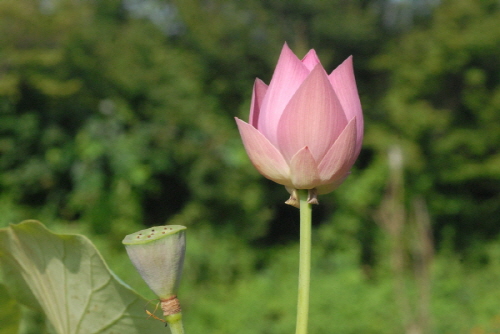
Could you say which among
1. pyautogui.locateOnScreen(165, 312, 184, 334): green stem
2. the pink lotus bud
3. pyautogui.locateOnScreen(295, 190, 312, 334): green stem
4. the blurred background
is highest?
the blurred background

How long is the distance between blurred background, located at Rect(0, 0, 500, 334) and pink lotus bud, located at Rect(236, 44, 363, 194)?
299cm

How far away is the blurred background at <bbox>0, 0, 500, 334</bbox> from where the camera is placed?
3432 millimetres

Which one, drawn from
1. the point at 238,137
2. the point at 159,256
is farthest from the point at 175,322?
the point at 238,137

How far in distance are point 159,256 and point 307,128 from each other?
0.09 m

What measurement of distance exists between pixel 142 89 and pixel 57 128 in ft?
2.51

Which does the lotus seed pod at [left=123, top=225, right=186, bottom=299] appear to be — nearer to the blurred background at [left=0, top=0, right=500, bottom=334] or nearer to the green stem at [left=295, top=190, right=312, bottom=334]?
the green stem at [left=295, top=190, right=312, bottom=334]

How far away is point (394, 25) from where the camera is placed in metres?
4.59

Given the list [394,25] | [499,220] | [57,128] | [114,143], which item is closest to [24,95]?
[57,128]

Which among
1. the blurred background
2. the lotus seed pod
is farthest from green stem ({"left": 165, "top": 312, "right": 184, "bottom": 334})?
the blurred background

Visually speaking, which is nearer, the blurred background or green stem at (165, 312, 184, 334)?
green stem at (165, 312, 184, 334)

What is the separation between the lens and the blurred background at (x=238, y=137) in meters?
3.43

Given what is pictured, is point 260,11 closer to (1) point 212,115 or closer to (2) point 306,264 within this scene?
(1) point 212,115

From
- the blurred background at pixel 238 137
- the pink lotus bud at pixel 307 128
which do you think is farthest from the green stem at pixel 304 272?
the blurred background at pixel 238 137

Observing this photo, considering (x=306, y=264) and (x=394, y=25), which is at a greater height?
(x=394, y=25)
